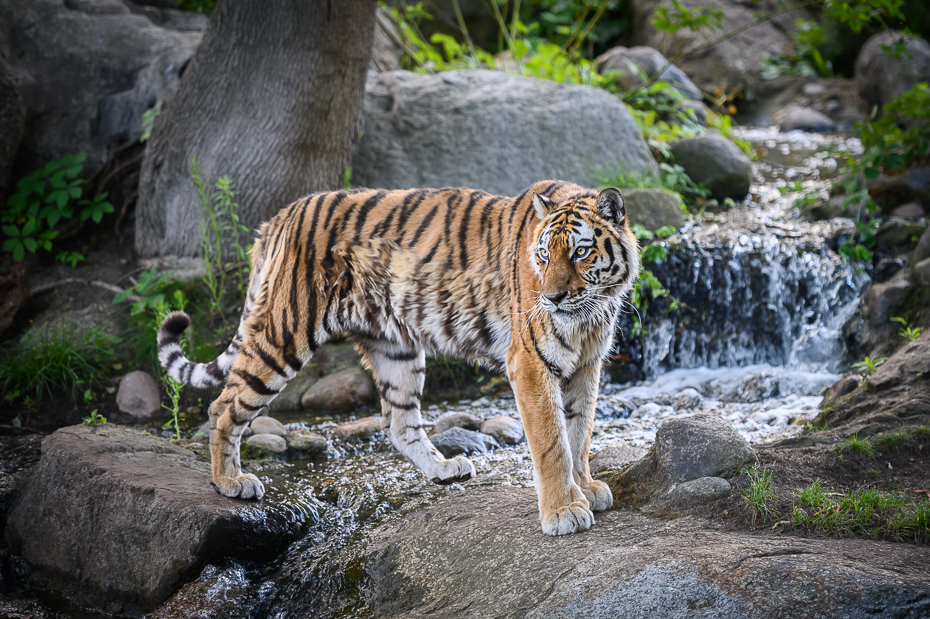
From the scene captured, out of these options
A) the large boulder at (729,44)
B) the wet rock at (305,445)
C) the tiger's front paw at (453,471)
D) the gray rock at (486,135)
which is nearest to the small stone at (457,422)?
the wet rock at (305,445)

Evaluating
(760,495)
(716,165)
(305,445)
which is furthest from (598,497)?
(716,165)

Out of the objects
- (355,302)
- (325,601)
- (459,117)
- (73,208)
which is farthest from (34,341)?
(459,117)

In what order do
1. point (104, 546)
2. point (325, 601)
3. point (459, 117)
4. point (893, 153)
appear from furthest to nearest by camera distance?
point (459, 117)
point (893, 153)
point (104, 546)
point (325, 601)

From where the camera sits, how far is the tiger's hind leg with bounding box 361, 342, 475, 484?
4254 mm

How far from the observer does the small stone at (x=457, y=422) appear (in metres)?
5.20

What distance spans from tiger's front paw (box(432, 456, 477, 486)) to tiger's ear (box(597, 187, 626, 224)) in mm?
1743

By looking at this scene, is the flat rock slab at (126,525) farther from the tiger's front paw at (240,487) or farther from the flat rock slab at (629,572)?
the flat rock slab at (629,572)

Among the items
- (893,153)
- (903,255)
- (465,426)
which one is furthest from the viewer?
(893,153)

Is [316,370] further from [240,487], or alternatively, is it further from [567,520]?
[567,520]

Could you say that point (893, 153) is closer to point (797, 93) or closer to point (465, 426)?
point (465, 426)

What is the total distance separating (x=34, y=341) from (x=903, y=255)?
7705 mm

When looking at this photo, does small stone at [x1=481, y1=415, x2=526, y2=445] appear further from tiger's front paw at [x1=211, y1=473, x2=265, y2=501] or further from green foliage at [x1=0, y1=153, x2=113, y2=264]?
green foliage at [x1=0, y1=153, x2=113, y2=264]

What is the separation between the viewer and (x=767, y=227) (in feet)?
24.5

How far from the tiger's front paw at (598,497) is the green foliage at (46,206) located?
569cm
